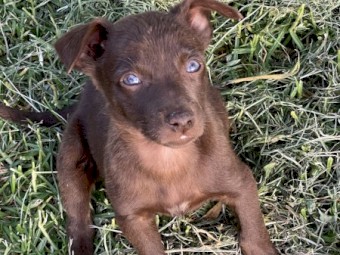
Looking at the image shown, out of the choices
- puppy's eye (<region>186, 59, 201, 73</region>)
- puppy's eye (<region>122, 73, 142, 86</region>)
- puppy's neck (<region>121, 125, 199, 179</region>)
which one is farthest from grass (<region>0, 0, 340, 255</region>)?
puppy's eye (<region>122, 73, 142, 86</region>)

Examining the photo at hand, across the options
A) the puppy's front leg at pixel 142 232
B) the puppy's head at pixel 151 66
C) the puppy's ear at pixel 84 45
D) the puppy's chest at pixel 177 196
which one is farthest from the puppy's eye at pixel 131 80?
the puppy's front leg at pixel 142 232

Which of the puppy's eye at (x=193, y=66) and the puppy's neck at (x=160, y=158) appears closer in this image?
the puppy's eye at (x=193, y=66)

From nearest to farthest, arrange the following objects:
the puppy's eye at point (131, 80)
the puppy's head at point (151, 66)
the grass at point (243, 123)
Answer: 1. the puppy's head at point (151, 66)
2. the puppy's eye at point (131, 80)
3. the grass at point (243, 123)

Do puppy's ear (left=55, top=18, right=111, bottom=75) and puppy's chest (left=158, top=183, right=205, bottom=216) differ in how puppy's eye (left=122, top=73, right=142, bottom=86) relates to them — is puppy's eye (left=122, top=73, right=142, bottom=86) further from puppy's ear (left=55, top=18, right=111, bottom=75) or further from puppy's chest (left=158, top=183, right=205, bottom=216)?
puppy's chest (left=158, top=183, right=205, bottom=216)

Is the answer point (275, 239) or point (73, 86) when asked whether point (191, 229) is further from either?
point (73, 86)

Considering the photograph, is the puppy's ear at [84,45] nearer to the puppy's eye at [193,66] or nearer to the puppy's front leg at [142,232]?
the puppy's eye at [193,66]

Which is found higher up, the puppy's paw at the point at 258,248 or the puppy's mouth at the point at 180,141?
the puppy's mouth at the point at 180,141

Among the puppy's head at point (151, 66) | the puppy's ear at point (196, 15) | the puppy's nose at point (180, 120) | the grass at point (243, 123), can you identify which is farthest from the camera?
the grass at point (243, 123)

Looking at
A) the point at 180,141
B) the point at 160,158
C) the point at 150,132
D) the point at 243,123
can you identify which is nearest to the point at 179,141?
the point at 180,141
